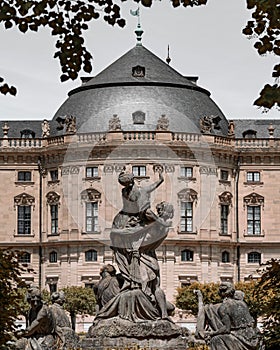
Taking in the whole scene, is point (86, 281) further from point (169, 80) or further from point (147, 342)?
point (147, 342)

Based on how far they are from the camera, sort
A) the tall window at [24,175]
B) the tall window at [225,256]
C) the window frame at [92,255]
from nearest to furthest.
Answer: the window frame at [92,255] → the tall window at [225,256] → the tall window at [24,175]

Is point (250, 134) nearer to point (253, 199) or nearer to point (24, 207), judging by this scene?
point (253, 199)

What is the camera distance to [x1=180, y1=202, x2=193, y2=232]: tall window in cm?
8369

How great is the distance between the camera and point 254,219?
3425 inches

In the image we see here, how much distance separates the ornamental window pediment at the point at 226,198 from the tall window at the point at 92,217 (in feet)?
27.0

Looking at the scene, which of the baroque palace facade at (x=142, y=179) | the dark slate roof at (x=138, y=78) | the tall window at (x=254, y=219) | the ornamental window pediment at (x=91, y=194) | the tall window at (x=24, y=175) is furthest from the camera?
the tall window at (x=24, y=175)

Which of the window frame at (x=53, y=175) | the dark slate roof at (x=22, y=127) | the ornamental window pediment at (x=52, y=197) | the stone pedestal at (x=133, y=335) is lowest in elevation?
the stone pedestal at (x=133, y=335)

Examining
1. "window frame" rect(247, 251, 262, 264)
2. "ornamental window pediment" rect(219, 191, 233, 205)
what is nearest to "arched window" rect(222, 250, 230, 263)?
"window frame" rect(247, 251, 262, 264)

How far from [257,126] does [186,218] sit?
1050cm

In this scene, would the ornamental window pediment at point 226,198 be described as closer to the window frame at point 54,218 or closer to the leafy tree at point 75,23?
the window frame at point 54,218

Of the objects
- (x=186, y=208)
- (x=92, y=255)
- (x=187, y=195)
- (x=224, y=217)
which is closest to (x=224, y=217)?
(x=224, y=217)

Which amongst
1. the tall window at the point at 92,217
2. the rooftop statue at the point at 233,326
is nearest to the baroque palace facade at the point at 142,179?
the tall window at the point at 92,217

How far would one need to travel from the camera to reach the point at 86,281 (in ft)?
275

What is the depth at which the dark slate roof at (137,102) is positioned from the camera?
3302 inches
